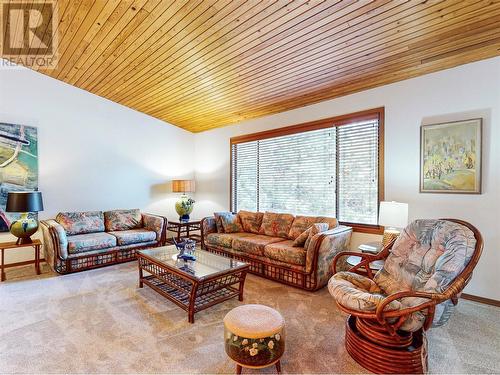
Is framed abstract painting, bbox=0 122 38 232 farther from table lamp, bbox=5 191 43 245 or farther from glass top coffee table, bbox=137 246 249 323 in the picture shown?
glass top coffee table, bbox=137 246 249 323

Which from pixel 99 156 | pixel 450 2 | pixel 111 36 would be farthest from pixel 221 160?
pixel 450 2

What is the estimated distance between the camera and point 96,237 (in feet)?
13.7

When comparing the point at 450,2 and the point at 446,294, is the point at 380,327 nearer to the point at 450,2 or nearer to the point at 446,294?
the point at 446,294

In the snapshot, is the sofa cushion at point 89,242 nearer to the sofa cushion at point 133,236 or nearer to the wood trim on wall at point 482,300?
the sofa cushion at point 133,236

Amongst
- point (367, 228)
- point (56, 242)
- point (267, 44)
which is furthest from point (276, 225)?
point (56, 242)

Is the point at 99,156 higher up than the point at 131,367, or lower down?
higher up

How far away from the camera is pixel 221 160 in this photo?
599 centimetres

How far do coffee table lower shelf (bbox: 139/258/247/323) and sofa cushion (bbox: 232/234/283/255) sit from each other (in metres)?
0.64

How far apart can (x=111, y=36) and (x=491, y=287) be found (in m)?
5.25

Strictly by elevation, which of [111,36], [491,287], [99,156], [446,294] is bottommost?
[491,287]

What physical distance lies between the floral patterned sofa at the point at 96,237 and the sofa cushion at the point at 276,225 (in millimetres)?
1850

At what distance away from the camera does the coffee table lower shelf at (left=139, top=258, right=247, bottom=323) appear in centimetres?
256

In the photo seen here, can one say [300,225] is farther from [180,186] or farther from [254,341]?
[180,186]

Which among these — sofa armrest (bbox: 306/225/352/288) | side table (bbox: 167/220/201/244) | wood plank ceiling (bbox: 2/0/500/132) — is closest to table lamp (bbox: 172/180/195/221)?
side table (bbox: 167/220/201/244)
